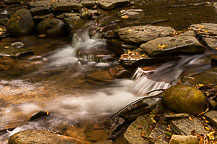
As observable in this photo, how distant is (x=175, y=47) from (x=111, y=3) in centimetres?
668

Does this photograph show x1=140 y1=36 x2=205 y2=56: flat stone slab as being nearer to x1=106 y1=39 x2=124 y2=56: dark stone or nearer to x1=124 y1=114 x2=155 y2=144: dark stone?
x1=106 y1=39 x2=124 y2=56: dark stone

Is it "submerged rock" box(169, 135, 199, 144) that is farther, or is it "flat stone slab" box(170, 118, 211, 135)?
"flat stone slab" box(170, 118, 211, 135)

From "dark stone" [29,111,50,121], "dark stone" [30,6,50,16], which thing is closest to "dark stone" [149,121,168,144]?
"dark stone" [29,111,50,121]

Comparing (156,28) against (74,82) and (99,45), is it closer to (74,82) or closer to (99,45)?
(99,45)

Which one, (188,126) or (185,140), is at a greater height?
(185,140)

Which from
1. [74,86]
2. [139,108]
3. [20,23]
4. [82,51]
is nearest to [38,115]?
[74,86]

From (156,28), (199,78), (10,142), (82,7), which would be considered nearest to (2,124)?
(10,142)

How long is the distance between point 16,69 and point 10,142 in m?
4.69

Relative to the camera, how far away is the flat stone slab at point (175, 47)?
6070 mm

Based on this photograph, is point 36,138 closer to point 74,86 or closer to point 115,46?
point 74,86

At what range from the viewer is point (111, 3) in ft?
38.3

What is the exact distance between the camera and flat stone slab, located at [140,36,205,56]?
6070mm

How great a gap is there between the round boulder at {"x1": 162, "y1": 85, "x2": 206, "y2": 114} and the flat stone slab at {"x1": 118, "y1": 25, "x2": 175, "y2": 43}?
325cm

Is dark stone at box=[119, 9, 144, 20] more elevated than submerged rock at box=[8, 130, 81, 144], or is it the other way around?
dark stone at box=[119, 9, 144, 20]
